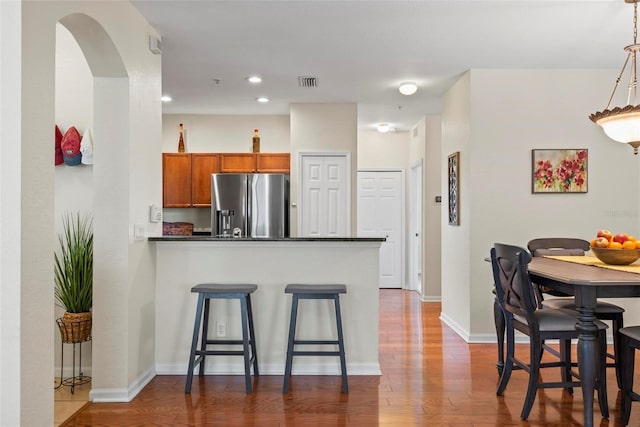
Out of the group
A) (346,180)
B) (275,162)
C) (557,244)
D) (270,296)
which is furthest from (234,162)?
(557,244)

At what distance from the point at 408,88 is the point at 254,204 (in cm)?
232

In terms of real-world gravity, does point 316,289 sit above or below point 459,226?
below

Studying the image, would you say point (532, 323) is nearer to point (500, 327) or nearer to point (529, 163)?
point (500, 327)

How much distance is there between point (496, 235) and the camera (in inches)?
179

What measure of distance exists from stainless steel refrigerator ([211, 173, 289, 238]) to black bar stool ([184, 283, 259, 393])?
251cm

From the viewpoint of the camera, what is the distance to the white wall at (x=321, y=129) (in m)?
6.07

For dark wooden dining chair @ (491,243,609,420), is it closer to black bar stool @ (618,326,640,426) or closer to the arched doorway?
black bar stool @ (618,326,640,426)

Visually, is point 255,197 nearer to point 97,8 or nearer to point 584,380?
point 97,8

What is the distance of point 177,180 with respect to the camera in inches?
254

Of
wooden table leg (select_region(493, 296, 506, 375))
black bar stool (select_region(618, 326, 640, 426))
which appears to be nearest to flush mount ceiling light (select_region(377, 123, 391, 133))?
wooden table leg (select_region(493, 296, 506, 375))

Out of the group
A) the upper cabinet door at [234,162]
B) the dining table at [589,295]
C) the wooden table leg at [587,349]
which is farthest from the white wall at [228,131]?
the wooden table leg at [587,349]

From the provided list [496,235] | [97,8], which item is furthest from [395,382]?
[97,8]

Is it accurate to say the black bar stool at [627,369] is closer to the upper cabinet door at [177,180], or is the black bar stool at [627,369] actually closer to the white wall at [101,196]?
the white wall at [101,196]

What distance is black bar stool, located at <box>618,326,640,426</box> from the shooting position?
255 centimetres
